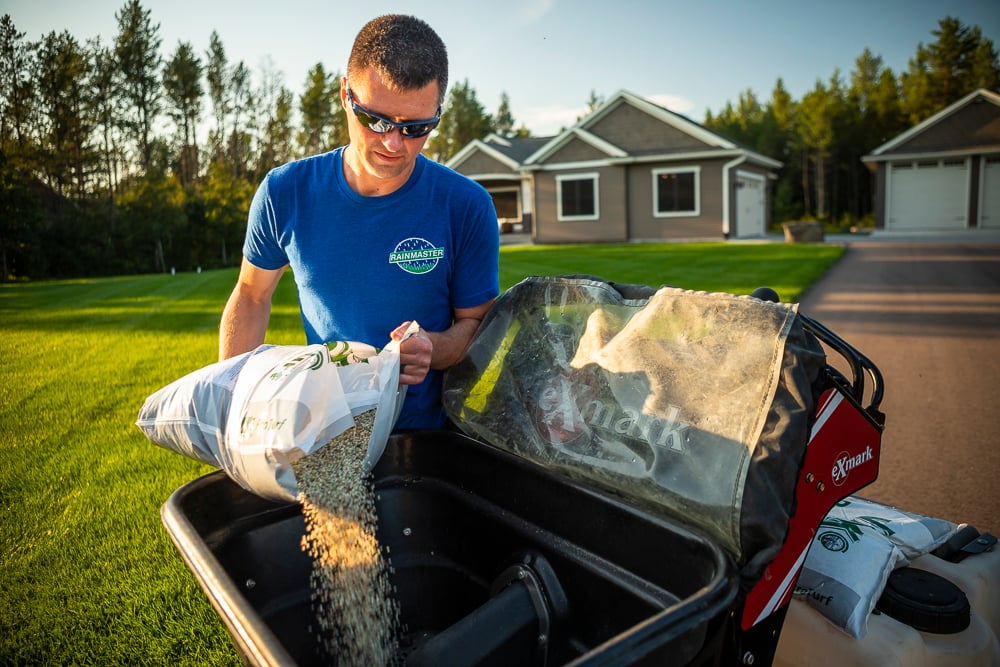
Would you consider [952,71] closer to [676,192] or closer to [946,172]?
[946,172]

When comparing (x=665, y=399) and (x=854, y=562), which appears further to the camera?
(x=854, y=562)

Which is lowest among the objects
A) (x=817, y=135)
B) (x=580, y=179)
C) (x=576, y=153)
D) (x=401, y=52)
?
(x=401, y=52)

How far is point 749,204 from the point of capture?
29828mm

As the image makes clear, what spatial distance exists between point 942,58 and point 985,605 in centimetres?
6544

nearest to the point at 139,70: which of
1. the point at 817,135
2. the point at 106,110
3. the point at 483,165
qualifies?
the point at 106,110

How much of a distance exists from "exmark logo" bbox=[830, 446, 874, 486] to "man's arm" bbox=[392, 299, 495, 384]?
3.37 feet

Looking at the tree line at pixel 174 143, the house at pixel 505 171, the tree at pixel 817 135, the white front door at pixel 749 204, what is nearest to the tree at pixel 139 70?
the tree line at pixel 174 143

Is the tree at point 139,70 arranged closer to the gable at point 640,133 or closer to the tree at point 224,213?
the tree at point 224,213

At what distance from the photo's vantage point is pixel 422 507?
207cm

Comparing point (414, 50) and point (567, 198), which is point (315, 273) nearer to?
point (414, 50)

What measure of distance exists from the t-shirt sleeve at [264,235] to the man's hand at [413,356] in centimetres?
88

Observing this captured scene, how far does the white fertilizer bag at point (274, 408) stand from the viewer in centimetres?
154

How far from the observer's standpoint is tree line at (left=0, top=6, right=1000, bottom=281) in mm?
25234

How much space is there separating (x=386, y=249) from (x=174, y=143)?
4520 centimetres
